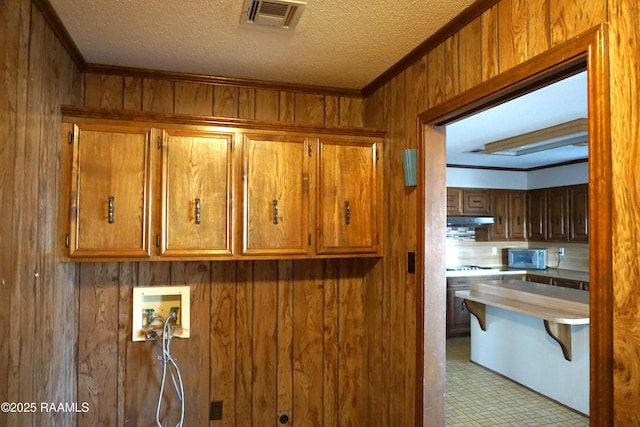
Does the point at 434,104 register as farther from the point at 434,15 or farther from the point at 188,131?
the point at 188,131

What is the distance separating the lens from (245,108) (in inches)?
98.7

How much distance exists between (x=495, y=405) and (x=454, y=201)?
9.54 feet

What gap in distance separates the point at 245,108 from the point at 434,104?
4.06ft

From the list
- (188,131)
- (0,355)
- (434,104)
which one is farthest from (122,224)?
(434,104)

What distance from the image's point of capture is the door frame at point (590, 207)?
1072 mm

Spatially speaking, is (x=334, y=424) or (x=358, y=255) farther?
(x=334, y=424)

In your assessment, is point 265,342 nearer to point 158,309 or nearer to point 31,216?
point 158,309

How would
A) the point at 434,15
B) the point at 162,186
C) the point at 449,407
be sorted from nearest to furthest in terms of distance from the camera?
the point at 434,15 < the point at 162,186 < the point at 449,407

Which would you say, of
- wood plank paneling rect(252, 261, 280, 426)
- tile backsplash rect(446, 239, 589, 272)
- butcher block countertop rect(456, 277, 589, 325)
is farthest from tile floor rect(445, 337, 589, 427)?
tile backsplash rect(446, 239, 589, 272)

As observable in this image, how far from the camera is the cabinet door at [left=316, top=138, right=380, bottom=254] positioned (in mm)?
2297

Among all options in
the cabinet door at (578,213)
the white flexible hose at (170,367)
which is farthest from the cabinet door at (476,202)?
the white flexible hose at (170,367)

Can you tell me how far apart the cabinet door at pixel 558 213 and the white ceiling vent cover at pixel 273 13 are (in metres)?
5.16

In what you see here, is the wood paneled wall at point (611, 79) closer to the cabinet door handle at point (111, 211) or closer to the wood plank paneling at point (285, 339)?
the wood plank paneling at point (285, 339)

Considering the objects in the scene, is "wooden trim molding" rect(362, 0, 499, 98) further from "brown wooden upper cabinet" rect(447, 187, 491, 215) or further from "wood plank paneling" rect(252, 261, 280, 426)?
"brown wooden upper cabinet" rect(447, 187, 491, 215)
